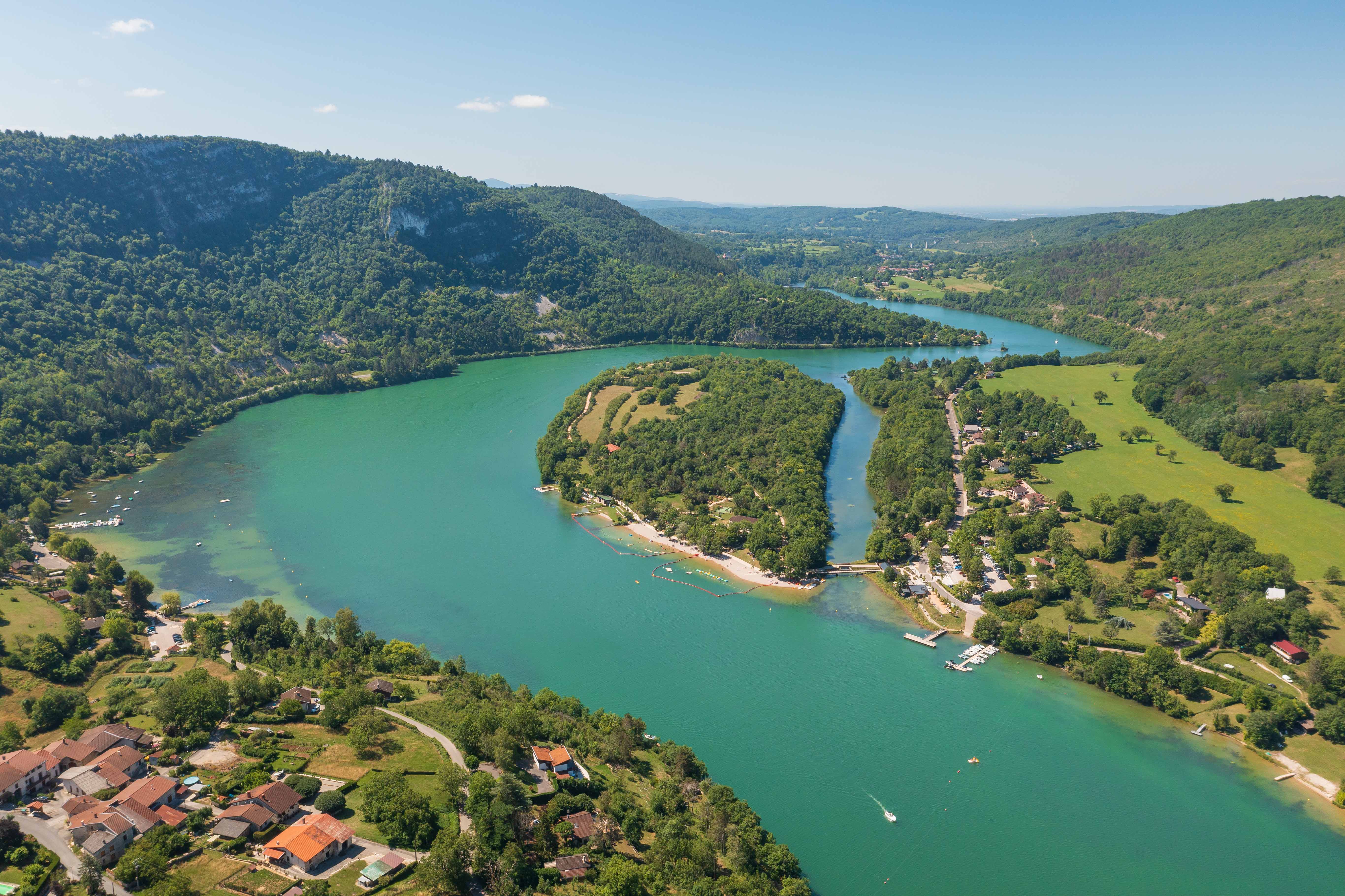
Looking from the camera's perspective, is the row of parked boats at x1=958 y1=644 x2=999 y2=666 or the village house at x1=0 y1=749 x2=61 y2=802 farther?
the row of parked boats at x1=958 y1=644 x2=999 y2=666

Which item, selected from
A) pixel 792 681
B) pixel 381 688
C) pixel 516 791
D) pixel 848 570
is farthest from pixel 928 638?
pixel 381 688

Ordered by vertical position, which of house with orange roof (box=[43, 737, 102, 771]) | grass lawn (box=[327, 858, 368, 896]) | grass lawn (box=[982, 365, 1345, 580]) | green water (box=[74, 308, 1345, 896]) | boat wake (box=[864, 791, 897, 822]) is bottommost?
boat wake (box=[864, 791, 897, 822])

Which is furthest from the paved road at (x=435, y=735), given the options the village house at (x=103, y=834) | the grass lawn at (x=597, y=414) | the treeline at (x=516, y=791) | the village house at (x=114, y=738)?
the grass lawn at (x=597, y=414)

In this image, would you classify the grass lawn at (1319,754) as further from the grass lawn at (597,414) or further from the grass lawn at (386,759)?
the grass lawn at (597,414)

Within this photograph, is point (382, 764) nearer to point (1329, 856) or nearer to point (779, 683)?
point (779, 683)

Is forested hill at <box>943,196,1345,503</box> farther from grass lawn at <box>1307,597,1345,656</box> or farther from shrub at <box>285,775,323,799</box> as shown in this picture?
shrub at <box>285,775,323,799</box>

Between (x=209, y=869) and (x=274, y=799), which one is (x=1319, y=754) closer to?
(x=274, y=799)

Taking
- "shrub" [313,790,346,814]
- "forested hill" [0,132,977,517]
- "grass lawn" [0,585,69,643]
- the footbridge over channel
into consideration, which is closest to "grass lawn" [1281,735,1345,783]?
the footbridge over channel
